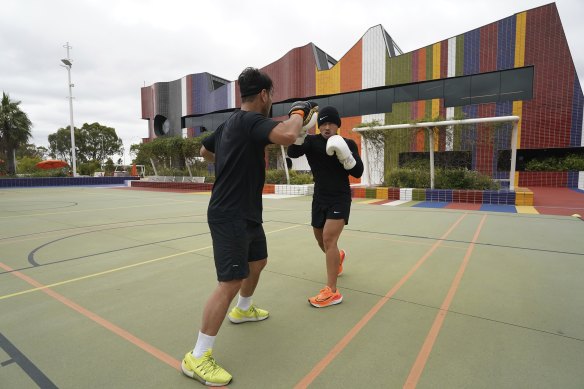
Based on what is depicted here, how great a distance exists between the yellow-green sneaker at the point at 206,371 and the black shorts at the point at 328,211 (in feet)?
4.89

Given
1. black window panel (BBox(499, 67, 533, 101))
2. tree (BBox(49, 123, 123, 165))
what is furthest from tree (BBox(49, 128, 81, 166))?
black window panel (BBox(499, 67, 533, 101))

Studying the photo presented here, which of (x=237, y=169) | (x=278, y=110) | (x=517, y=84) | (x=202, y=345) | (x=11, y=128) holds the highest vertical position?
(x=278, y=110)

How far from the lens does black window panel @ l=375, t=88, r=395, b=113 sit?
21.2m

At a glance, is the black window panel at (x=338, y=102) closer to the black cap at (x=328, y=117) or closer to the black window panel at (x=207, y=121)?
the black window panel at (x=207, y=121)

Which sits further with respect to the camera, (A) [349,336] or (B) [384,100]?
(B) [384,100]

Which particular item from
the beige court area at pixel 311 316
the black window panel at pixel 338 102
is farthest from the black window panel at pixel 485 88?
the beige court area at pixel 311 316

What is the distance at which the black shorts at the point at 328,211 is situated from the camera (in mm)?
2881

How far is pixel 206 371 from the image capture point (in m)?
1.79

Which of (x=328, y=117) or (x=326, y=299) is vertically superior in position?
(x=328, y=117)

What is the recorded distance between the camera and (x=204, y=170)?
74.5ft

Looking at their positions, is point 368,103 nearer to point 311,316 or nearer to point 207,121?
point 207,121

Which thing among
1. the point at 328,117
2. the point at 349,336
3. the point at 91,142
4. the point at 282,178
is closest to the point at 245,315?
the point at 349,336

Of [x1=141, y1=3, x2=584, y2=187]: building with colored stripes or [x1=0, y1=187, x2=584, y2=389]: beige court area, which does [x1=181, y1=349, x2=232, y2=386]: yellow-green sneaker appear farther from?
[x1=141, y1=3, x2=584, y2=187]: building with colored stripes

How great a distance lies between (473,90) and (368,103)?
616 cm
